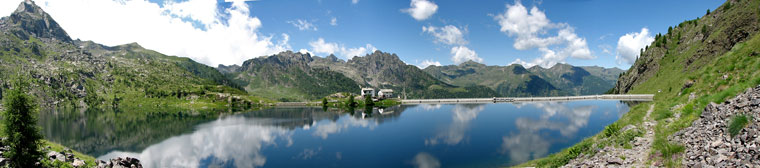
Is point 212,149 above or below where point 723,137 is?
below

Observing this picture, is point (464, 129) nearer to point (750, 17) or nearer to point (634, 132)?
point (634, 132)

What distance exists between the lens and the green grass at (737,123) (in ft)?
36.8

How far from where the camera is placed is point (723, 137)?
1185cm

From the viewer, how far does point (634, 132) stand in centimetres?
1980

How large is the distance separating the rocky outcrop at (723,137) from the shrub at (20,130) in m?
39.9

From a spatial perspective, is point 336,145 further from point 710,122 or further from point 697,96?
point 710,122

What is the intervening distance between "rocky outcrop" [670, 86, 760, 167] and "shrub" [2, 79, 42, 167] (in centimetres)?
3992

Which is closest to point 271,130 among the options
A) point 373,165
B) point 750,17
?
point 373,165

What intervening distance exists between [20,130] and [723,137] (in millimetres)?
42047

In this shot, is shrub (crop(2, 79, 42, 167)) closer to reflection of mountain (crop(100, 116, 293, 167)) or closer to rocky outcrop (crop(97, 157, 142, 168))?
rocky outcrop (crop(97, 157, 142, 168))

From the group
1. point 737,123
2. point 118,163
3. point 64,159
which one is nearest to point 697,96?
point 737,123

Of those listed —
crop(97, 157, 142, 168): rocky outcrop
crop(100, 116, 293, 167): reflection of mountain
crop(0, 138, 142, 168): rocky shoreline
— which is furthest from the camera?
crop(100, 116, 293, 167): reflection of mountain

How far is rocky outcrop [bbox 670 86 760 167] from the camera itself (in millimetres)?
9977

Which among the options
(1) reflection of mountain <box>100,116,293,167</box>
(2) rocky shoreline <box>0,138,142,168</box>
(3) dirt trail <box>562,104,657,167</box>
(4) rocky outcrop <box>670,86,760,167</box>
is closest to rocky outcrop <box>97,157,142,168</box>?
(2) rocky shoreline <box>0,138,142,168</box>
